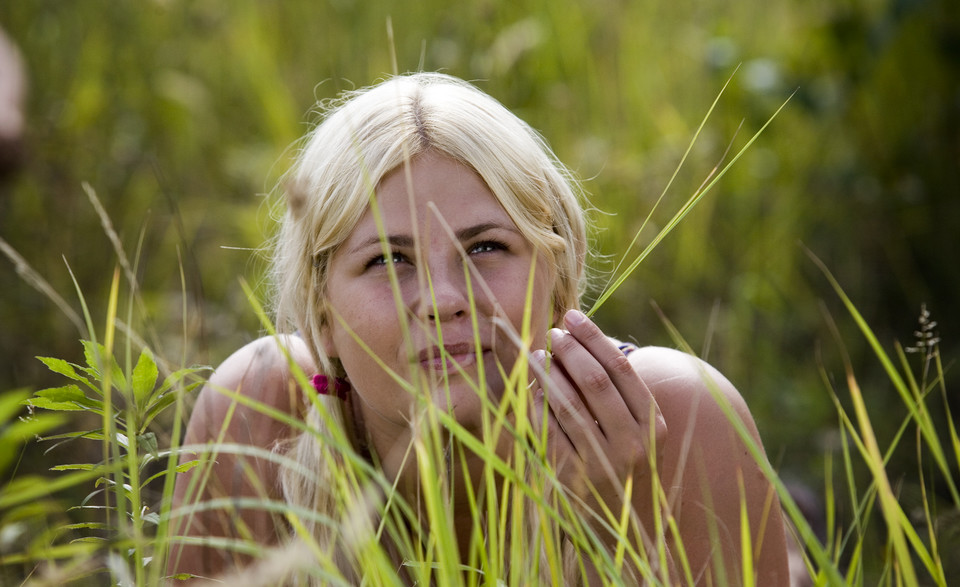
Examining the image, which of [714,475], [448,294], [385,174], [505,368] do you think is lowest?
[714,475]

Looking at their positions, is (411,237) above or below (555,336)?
above

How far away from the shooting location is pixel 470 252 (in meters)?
1.40

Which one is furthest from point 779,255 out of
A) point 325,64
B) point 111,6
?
point 111,6

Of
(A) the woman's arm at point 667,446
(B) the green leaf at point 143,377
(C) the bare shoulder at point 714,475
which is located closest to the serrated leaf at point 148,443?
(B) the green leaf at point 143,377

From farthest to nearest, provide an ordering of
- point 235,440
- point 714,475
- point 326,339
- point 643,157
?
point 643,157 → point 235,440 → point 326,339 → point 714,475

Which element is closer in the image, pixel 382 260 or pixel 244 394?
pixel 382 260

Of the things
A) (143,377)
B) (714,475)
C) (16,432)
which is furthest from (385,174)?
(16,432)

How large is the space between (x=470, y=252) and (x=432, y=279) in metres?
0.12

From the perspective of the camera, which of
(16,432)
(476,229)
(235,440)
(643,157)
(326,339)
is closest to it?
(16,432)

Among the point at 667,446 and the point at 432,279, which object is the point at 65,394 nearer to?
the point at 432,279

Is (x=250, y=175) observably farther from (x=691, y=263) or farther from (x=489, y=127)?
(x=489, y=127)

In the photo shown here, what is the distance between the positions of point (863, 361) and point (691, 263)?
2.04ft

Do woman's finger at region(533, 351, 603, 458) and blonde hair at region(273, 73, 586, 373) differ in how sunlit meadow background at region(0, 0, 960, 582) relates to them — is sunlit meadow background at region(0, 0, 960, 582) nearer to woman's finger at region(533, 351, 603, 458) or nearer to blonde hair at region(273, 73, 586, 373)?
blonde hair at region(273, 73, 586, 373)

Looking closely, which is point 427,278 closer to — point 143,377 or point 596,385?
point 596,385
